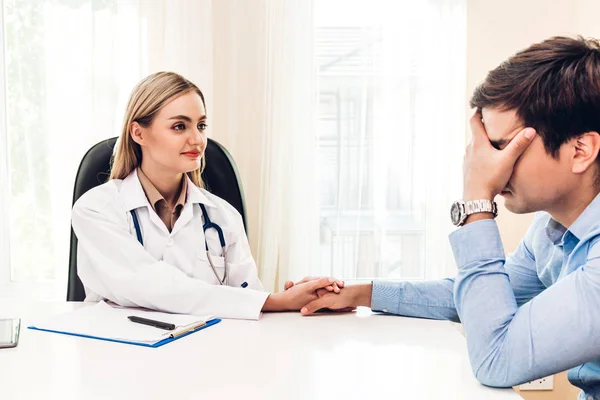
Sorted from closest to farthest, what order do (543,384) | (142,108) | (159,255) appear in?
(159,255) < (142,108) < (543,384)

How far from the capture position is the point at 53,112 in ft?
8.12

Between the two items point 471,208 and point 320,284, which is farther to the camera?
point 320,284

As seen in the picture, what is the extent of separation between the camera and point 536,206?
1039mm

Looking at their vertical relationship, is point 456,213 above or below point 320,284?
above

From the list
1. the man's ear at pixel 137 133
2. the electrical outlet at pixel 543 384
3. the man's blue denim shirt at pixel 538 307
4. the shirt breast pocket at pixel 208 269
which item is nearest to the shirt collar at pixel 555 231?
the man's blue denim shirt at pixel 538 307

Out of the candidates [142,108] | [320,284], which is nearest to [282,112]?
[142,108]

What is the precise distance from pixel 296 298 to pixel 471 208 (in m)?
0.49

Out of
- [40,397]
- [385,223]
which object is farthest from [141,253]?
[385,223]

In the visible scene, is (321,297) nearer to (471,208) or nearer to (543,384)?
(471,208)

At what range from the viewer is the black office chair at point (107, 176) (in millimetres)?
1676

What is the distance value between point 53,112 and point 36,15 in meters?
0.39

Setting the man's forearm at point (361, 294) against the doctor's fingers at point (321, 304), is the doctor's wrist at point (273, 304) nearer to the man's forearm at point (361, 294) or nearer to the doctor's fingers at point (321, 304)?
the doctor's fingers at point (321, 304)

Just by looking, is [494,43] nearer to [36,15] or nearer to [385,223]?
[385,223]

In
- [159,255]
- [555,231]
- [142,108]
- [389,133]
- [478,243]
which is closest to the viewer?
[478,243]
